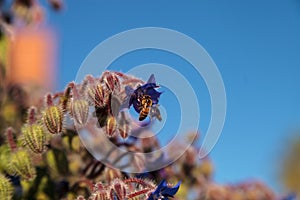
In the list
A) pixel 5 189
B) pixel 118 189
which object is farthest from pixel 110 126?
pixel 5 189

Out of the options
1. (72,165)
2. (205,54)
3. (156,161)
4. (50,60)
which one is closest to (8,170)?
(72,165)

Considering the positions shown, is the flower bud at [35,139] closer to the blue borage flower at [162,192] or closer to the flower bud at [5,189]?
the flower bud at [5,189]

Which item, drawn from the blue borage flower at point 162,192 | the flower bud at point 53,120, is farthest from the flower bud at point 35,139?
the blue borage flower at point 162,192

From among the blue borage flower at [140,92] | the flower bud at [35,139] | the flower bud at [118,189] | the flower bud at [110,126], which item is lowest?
the flower bud at [118,189]

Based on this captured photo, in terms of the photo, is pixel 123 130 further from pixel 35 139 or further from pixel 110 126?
pixel 35 139

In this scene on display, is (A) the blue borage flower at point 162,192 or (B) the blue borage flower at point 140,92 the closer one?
(A) the blue borage flower at point 162,192

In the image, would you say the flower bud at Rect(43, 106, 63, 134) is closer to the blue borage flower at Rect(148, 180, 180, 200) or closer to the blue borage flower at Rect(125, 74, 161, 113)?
the blue borage flower at Rect(125, 74, 161, 113)

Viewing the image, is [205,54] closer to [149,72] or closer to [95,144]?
[149,72]

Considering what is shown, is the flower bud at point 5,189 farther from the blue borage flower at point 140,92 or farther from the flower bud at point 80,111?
the blue borage flower at point 140,92

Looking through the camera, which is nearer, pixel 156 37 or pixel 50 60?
pixel 156 37

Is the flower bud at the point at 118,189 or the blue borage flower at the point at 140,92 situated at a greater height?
the blue borage flower at the point at 140,92

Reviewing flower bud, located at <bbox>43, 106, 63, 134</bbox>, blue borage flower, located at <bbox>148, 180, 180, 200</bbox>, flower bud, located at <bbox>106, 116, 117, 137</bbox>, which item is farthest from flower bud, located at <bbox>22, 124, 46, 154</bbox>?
blue borage flower, located at <bbox>148, 180, 180, 200</bbox>
